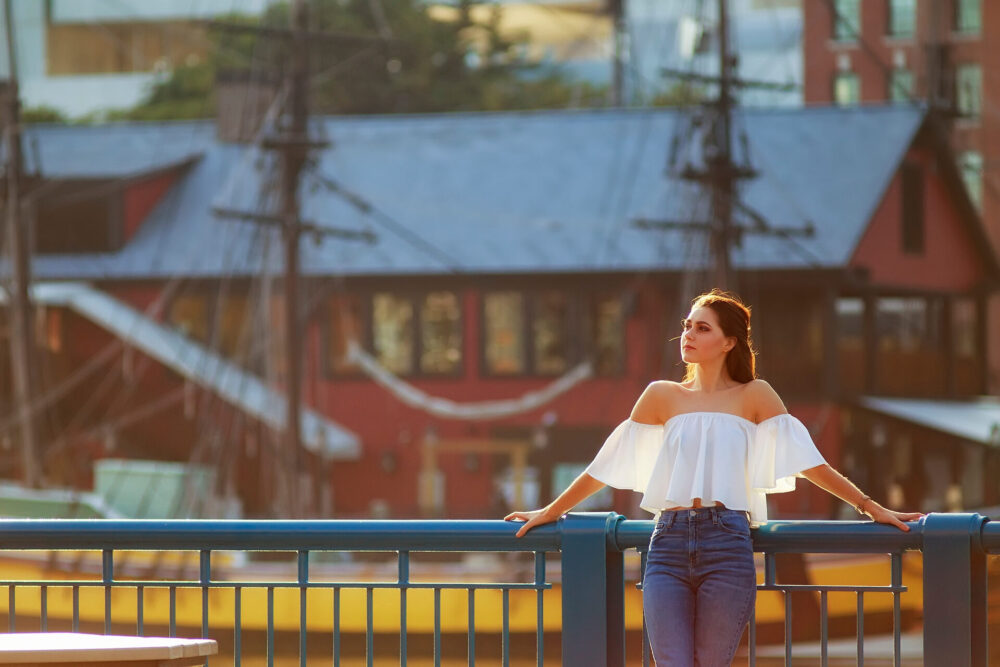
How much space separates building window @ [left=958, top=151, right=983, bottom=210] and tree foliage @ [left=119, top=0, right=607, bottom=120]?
1383 centimetres

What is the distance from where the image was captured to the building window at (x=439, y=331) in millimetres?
30781

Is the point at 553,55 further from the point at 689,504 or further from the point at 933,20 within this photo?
the point at 689,504

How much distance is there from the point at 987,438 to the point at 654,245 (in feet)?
23.6

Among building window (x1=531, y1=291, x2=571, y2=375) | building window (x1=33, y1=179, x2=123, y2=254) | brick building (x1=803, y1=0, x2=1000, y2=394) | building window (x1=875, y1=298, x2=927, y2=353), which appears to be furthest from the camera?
brick building (x1=803, y1=0, x2=1000, y2=394)

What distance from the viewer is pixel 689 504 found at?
4.75 metres

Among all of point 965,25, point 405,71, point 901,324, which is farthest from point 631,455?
point 405,71

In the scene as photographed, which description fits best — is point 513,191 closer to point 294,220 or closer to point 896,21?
point 294,220

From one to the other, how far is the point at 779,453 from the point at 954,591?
28.3 inches

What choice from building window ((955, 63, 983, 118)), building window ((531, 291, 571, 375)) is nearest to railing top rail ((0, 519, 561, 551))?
building window ((531, 291, 571, 375))

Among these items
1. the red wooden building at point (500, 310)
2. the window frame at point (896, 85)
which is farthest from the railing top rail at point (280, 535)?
the window frame at point (896, 85)

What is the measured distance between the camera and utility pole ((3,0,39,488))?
29.5 m

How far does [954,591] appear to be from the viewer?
16.1 feet

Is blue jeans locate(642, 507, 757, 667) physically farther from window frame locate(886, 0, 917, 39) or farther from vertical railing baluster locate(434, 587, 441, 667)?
window frame locate(886, 0, 917, 39)

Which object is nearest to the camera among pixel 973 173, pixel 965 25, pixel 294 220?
pixel 294 220
